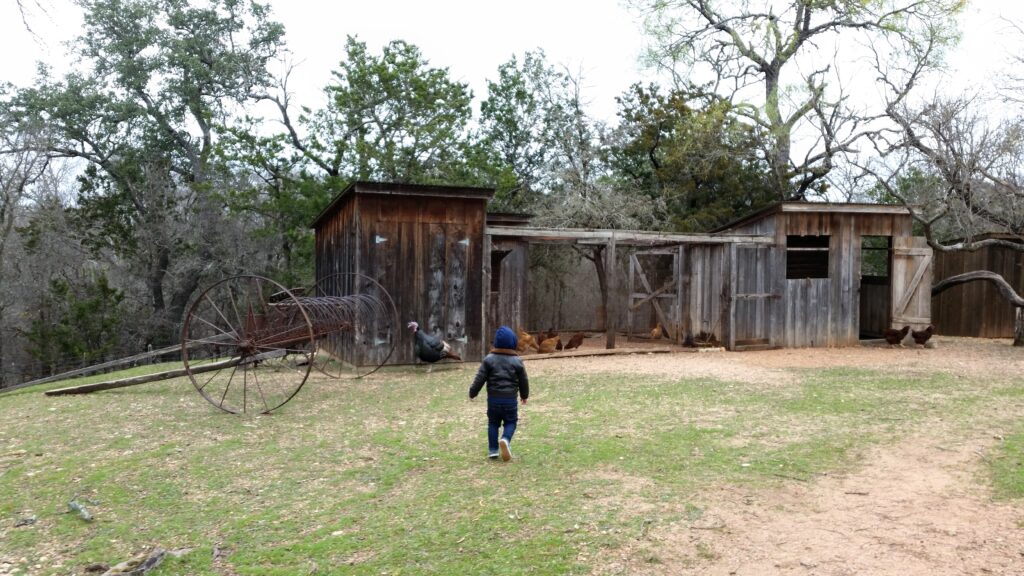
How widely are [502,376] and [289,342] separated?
13.7ft

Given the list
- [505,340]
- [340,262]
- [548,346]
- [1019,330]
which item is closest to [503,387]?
[505,340]

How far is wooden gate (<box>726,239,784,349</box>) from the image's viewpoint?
16812 millimetres

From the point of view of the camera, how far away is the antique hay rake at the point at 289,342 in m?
9.47

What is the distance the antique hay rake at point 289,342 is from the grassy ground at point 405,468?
62cm

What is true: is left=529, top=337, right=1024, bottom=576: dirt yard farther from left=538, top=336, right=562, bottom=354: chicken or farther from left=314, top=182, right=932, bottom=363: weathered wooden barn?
left=538, top=336, right=562, bottom=354: chicken

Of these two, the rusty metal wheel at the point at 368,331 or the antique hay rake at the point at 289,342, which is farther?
the rusty metal wheel at the point at 368,331

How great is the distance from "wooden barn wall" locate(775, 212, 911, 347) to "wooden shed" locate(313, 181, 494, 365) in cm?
793

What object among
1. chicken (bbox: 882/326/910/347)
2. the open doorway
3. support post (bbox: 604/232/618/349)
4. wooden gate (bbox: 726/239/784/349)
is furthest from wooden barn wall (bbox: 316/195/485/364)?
the open doorway

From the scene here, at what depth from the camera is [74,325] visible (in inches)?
813

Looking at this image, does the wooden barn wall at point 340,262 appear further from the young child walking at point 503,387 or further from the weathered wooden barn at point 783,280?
the young child walking at point 503,387

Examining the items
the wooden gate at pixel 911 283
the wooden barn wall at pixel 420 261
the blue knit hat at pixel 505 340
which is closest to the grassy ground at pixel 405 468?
the blue knit hat at pixel 505 340

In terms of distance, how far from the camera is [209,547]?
4871mm

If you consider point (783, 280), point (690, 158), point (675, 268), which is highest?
point (690, 158)

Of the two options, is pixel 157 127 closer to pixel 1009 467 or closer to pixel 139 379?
pixel 139 379
